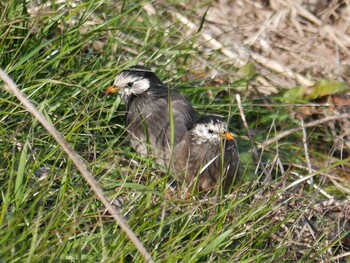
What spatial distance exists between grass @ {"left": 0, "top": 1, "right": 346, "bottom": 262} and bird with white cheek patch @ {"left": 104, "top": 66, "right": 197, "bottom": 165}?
0.08m

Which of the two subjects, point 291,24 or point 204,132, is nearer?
point 204,132

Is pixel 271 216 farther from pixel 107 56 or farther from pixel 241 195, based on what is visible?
pixel 107 56

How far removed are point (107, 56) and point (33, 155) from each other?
1.40m

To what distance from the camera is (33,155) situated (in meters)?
3.78

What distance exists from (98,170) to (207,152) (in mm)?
1287

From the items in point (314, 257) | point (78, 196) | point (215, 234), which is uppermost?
point (78, 196)

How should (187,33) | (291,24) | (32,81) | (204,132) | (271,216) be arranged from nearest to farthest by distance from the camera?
(271,216) < (32,81) < (204,132) < (187,33) < (291,24)

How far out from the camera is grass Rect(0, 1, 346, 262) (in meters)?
3.47

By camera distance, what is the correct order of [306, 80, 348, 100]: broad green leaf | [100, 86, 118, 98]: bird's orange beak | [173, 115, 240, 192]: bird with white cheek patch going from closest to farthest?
[173, 115, 240, 192]: bird with white cheek patch, [100, 86, 118, 98]: bird's orange beak, [306, 80, 348, 100]: broad green leaf

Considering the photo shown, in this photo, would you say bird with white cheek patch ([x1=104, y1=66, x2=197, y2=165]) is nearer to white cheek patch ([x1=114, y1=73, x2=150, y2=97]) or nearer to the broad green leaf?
white cheek patch ([x1=114, y1=73, x2=150, y2=97])

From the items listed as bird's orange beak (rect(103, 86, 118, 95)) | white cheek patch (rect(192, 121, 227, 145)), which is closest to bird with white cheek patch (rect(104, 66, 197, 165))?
bird's orange beak (rect(103, 86, 118, 95))

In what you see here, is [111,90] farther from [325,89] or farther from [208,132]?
[325,89]

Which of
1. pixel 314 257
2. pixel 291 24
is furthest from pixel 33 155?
pixel 291 24

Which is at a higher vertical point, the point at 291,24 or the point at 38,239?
the point at 38,239
